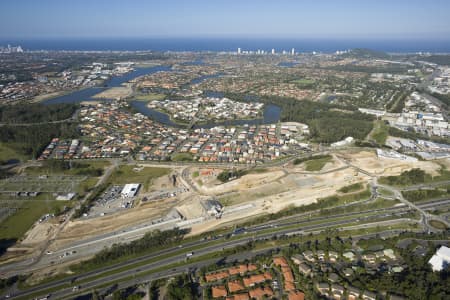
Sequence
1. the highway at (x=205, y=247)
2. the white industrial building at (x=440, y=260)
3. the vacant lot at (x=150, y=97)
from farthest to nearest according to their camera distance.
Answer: the vacant lot at (x=150, y=97) < the white industrial building at (x=440, y=260) < the highway at (x=205, y=247)

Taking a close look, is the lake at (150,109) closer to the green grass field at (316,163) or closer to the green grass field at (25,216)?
the green grass field at (316,163)

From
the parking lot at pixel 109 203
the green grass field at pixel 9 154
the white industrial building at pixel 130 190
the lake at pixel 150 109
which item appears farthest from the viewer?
the lake at pixel 150 109

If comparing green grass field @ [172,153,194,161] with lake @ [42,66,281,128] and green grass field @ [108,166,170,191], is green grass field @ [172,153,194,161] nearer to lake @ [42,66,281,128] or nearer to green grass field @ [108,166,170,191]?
green grass field @ [108,166,170,191]

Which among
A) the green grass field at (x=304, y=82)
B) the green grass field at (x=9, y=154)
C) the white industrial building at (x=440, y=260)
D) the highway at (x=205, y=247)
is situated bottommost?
the highway at (x=205, y=247)

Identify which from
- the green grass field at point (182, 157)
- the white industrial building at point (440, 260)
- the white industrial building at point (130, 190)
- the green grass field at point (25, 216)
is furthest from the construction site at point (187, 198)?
the white industrial building at point (440, 260)

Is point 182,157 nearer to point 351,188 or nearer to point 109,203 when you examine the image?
point 109,203

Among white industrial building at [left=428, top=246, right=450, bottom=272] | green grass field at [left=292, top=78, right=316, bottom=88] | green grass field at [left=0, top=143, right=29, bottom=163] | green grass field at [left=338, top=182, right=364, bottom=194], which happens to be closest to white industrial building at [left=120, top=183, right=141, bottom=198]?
green grass field at [left=0, top=143, right=29, bottom=163]
